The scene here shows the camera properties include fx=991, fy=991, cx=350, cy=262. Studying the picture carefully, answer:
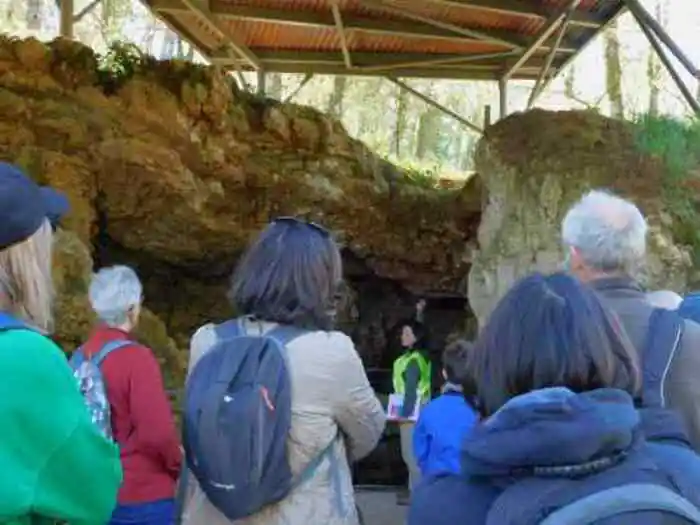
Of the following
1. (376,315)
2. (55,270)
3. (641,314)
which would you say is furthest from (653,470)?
(376,315)

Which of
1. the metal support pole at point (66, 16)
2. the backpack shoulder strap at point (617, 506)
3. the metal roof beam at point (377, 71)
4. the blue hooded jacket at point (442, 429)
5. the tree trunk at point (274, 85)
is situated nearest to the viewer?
the backpack shoulder strap at point (617, 506)

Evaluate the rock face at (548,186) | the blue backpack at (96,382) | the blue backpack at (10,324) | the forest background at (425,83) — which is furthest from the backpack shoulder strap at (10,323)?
the forest background at (425,83)

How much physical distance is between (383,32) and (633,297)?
9.66 m

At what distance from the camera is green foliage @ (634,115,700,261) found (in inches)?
274

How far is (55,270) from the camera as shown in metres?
6.59

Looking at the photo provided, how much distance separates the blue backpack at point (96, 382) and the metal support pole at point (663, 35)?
18.4 feet

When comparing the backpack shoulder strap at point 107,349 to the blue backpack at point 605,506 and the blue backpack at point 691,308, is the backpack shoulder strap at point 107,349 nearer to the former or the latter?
the blue backpack at point 691,308

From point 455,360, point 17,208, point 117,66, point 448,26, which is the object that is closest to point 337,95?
point 448,26

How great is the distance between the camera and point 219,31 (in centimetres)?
1176

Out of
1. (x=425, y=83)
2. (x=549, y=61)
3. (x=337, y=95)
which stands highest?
(x=425, y=83)

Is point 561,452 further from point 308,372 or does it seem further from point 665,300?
point 665,300

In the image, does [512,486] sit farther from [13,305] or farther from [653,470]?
[13,305]

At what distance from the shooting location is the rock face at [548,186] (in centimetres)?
685

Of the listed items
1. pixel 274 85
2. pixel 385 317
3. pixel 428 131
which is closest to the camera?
pixel 385 317
